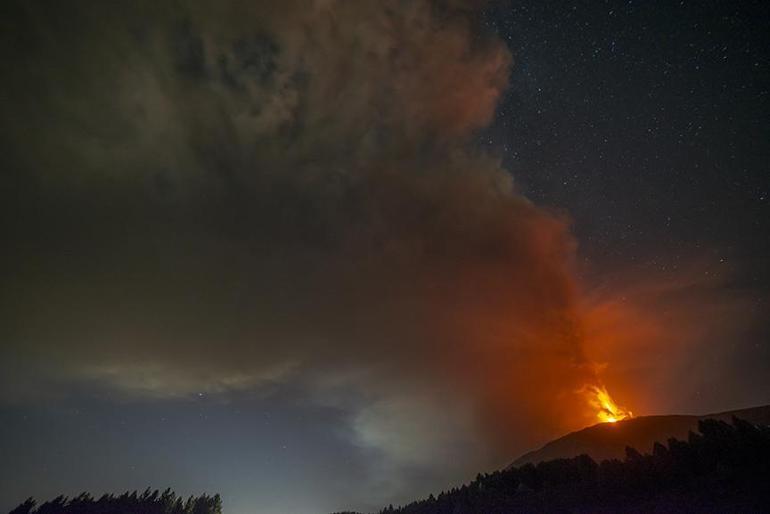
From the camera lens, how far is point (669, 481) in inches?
1460

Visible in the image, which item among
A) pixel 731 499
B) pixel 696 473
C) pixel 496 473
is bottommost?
pixel 731 499

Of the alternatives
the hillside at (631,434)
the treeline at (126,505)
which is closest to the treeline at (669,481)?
the hillside at (631,434)

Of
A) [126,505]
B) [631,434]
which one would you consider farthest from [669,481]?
[126,505]

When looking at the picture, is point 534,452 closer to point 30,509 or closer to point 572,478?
point 572,478

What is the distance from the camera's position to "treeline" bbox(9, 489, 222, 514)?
97875 millimetres

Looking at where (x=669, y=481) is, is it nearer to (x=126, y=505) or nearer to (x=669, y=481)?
(x=669, y=481)

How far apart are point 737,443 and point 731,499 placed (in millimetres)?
6557

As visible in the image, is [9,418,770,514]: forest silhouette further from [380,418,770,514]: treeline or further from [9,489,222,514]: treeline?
[9,489,222,514]: treeline

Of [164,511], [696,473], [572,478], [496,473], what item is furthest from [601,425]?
[164,511]

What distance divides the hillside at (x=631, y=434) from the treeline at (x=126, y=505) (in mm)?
107232

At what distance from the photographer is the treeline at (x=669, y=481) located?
105ft

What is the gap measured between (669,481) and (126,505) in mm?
126657

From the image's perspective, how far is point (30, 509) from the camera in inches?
3826

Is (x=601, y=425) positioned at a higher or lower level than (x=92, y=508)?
higher
